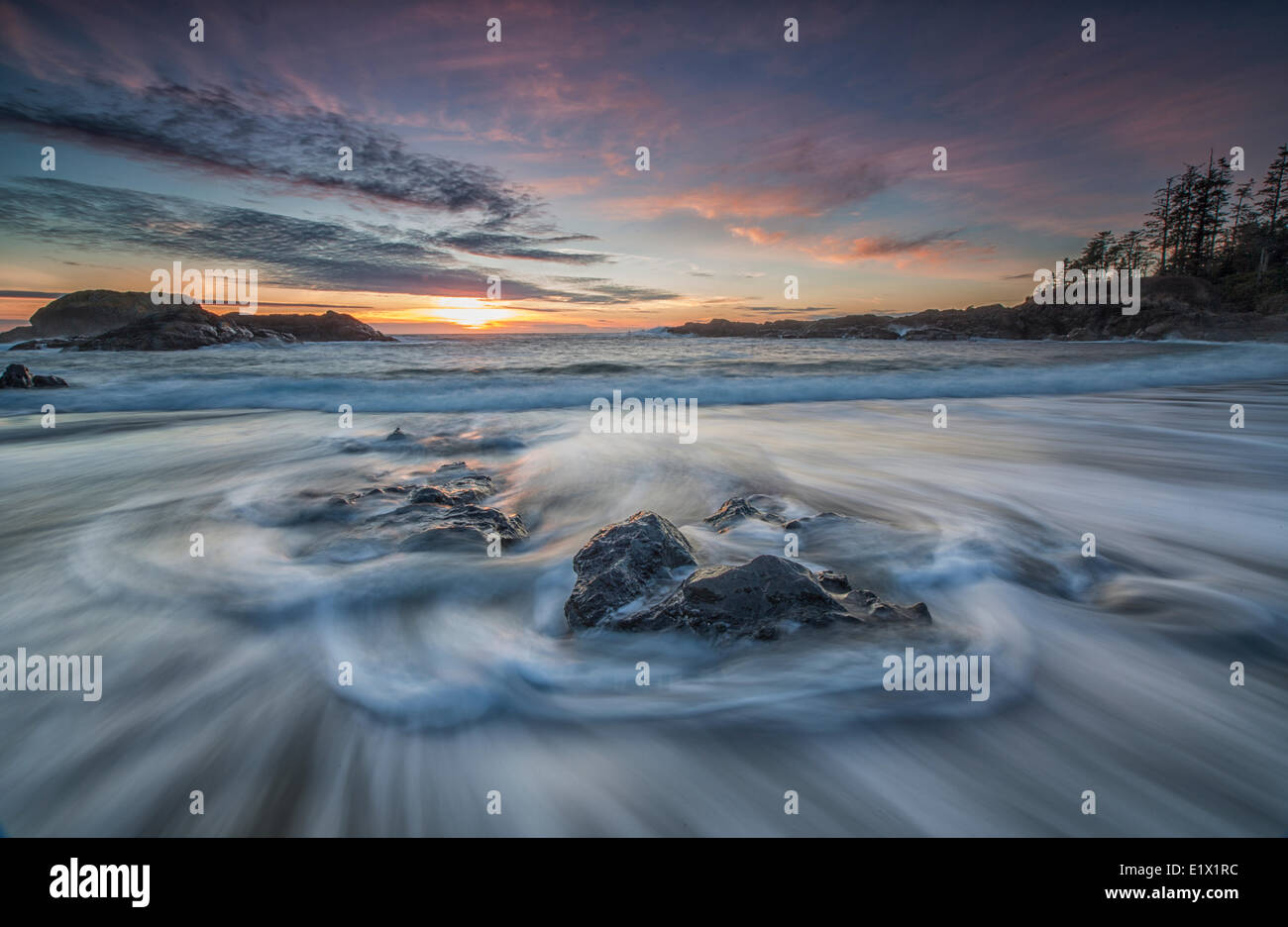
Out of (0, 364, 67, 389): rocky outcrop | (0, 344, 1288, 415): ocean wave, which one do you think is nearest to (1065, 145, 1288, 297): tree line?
(0, 344, 1288, 415): ocean wave

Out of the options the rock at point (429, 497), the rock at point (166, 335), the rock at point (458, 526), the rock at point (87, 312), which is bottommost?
the rock at point (458, 526)

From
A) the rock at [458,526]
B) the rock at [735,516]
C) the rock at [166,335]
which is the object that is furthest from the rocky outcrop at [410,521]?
the rock at [166,335]

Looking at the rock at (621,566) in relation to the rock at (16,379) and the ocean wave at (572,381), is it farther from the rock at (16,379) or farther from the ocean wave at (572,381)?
the rock at (16,379)

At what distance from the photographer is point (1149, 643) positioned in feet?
8.73

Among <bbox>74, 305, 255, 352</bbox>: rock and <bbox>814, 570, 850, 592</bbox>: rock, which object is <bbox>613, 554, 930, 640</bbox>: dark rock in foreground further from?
<bbox>74, 305, 255, 352</bbox>: rock

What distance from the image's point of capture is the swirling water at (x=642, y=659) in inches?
71.3

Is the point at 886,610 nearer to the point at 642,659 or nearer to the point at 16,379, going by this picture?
the point at 642,659

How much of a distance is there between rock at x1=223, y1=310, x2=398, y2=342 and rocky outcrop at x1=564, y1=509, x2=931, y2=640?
1699 inches

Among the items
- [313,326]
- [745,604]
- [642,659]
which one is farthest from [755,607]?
[313,326]

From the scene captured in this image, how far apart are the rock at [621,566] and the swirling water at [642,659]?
22 cm

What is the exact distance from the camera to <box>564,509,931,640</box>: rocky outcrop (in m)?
2.52

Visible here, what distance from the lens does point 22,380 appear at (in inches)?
462
